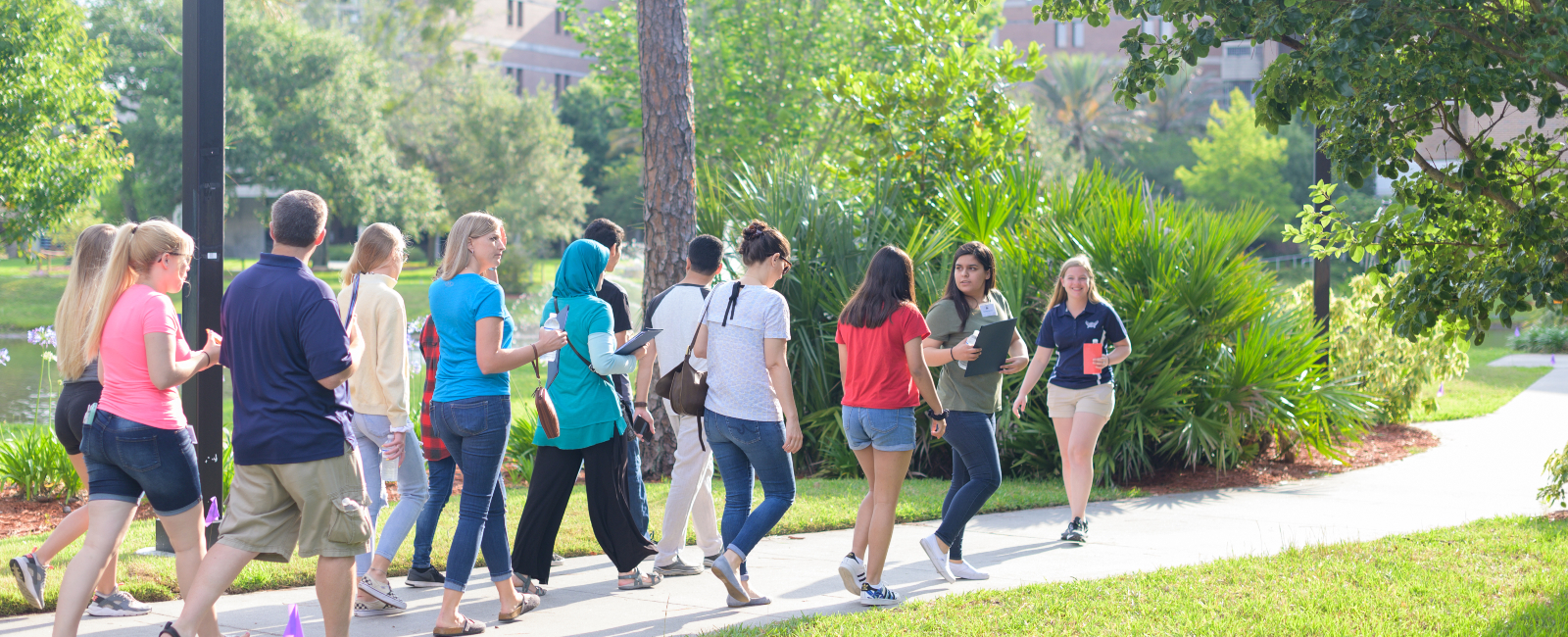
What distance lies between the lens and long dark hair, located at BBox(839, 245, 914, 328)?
17.3 feet

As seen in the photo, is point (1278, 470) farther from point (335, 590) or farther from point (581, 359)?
point (335, 590)

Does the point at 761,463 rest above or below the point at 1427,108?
below

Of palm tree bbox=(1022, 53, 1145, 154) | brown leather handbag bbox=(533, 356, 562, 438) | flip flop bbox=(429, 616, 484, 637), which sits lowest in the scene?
flip flop bbox=(429, 616, 484, 637)

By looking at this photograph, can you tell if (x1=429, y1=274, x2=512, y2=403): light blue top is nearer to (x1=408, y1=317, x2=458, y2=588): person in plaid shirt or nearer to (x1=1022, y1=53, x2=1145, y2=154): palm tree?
(x1=408, y1=317, x2=458, y2=588): person in plaid shirt

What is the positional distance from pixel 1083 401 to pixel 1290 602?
196cm

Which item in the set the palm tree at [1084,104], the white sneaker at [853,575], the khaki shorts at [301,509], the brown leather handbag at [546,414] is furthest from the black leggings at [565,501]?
the palm tree at [1084,104]

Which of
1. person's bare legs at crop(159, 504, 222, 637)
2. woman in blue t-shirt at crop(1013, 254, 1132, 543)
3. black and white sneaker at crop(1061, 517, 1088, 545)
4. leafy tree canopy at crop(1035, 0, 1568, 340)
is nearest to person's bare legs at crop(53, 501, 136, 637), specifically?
person's bare legs at crop(159, 504, 222, 637)

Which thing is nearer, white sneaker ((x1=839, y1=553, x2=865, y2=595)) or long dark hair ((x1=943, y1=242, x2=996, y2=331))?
white sneaker ((x1=839, y1=553, x2=865, y2=595))

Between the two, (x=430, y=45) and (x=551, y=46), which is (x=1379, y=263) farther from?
(x=551, y=46)

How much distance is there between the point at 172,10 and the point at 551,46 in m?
36.8

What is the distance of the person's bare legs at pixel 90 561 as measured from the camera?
4148mm

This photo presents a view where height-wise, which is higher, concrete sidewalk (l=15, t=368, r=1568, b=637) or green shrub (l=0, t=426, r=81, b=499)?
green shrub (l=0, t=426, r=81, b=499)

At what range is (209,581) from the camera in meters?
3.89

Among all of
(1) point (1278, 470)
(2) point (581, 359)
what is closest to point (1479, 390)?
(1) point (1278, 470)
